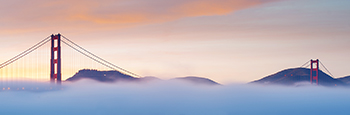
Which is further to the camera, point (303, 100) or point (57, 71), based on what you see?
point (303, 100)

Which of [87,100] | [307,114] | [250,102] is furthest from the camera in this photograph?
[250,102]

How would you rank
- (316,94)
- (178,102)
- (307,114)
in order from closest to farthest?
(307,114) < (178,102) < (316,94)

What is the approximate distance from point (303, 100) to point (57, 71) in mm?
132542

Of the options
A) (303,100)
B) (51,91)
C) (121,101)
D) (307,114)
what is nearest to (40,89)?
(51,91)

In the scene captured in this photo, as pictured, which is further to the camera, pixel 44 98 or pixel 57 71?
pixel 44 98

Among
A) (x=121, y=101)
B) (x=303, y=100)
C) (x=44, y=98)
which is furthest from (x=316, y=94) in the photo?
(x=44, y=98)

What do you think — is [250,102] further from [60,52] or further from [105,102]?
[60,52]

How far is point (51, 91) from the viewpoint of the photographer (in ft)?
246

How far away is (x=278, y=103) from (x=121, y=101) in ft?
225

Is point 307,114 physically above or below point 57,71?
below

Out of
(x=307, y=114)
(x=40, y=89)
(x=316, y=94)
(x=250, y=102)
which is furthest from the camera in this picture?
(x=316, y=94)

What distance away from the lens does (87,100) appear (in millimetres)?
124688

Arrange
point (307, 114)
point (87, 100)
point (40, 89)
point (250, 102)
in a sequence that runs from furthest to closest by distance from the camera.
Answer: point (250, 102) < point (307, 114) < point (87, 100) < point (40, 89)

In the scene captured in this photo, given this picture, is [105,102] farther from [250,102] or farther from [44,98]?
[250,102]
